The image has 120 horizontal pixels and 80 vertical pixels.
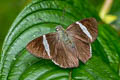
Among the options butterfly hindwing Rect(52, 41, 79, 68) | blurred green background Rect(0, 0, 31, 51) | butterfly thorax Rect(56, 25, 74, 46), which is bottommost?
butterfly hindwing Rect(52, 41, 79, 68)

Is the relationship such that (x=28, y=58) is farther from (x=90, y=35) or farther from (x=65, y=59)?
(x=90, y=35)

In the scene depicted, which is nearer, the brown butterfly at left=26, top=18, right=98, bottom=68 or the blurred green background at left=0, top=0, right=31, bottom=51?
the brown butterfly at left=26, top=18, right=98, bottom=68

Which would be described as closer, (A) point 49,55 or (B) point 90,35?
(A) point 49,55

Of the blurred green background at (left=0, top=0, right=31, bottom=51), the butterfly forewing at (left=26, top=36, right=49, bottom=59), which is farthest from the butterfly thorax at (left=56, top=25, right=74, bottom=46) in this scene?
the blurred green background at (left=0, top=0, right=31, bottom=51)

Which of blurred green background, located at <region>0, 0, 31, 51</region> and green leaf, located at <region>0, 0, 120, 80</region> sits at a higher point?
blurred green background, located at <region>0, 0, 31, 51</region>

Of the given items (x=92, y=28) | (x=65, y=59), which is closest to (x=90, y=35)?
(x=92, y=28)

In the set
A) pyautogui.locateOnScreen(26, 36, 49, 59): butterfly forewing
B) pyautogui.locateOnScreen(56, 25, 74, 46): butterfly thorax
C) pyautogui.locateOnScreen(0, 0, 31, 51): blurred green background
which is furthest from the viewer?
pyautogui.locateOnScreen(0, 0, 31, 51): blurred green background

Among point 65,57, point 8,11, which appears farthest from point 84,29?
point 8,11

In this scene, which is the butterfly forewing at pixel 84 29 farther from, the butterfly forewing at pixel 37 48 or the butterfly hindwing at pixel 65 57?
the butterfly forewing at pixel 37 48

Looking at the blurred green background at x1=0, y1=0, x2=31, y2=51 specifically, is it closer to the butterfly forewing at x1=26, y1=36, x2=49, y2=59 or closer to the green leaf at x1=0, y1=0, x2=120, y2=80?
the green leaf at x1=0, y1=0, x2=120, y2=80
